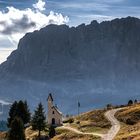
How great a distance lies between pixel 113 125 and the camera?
5640 inches

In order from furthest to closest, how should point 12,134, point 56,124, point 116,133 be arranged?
point 56,124, point 116,133, point 12,134

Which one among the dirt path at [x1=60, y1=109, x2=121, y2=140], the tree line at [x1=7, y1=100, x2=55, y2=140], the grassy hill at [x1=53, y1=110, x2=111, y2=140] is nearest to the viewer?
the tree line at [x1=7, y1=100, x2=55, y2=140]

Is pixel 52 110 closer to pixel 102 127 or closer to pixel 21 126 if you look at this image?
pixel 102 127

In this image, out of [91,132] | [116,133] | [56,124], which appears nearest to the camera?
[116,133]

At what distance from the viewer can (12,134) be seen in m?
117

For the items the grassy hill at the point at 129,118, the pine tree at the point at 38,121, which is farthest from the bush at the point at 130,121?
the pine tree at the point at 38,121

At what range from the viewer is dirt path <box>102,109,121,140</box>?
122m

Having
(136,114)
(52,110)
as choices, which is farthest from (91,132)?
(52,110)

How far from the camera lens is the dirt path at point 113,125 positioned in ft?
399

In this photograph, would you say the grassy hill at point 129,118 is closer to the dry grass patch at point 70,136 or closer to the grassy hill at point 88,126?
the grassy hill at point 88,126

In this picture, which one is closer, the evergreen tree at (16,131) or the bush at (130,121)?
the evergreen tree at (16,131)

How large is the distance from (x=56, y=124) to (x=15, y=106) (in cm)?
1690

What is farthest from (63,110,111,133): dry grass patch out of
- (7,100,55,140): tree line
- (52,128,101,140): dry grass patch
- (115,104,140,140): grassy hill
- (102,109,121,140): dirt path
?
(7,100,55,140): tree line

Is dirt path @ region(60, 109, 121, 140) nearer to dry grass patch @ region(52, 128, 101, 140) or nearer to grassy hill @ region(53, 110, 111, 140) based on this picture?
grassy hill @ region(53, 110, 111, 140)
